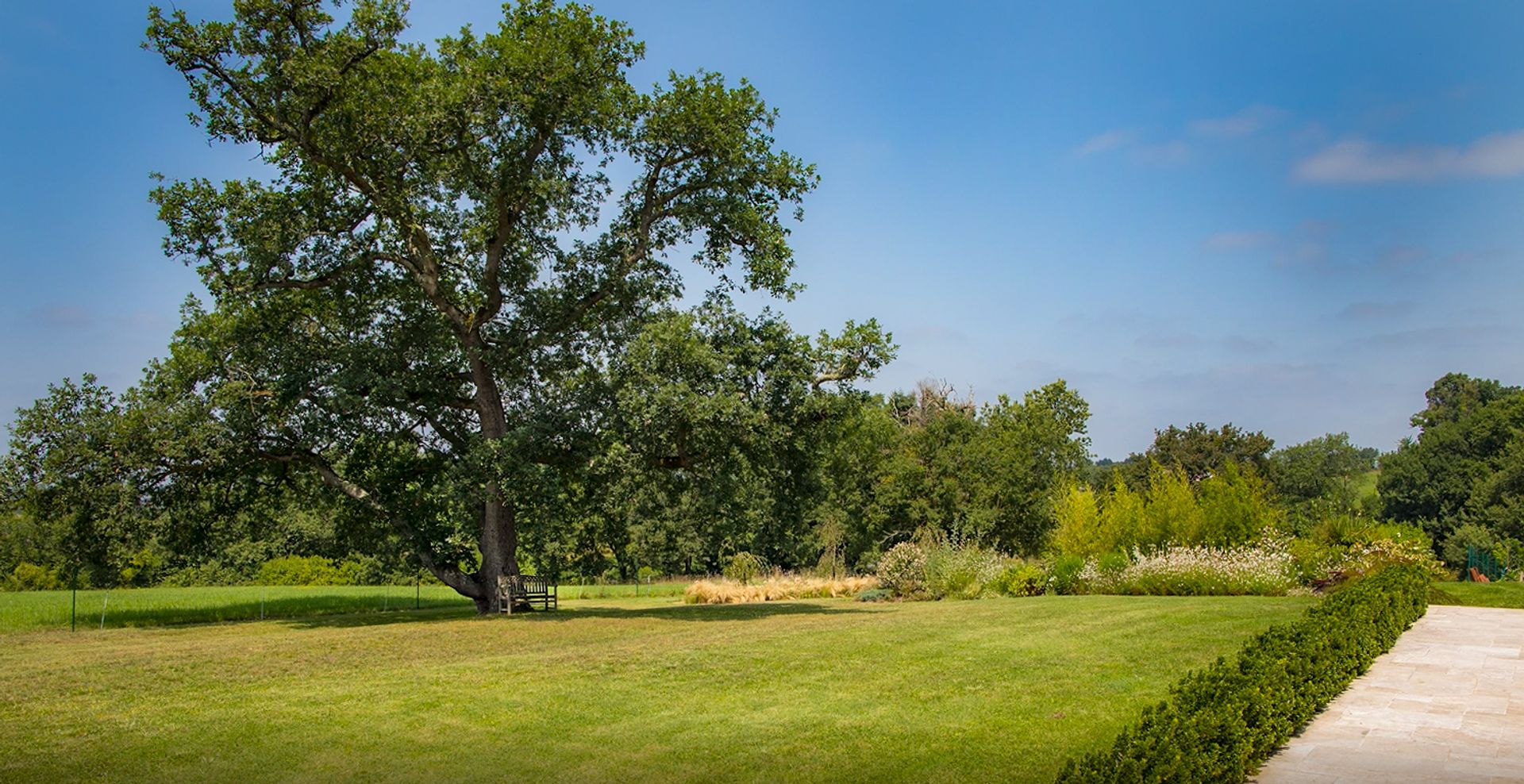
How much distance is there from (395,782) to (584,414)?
511 inches

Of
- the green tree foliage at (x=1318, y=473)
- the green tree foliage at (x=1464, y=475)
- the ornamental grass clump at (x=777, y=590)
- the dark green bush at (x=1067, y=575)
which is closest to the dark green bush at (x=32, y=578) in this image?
the ornamental grass clump at (x=777, y=590)

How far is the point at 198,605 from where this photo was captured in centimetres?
2442

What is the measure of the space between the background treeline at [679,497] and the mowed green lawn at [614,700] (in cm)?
357

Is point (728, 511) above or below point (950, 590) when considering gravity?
above

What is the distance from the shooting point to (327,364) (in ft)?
65.1

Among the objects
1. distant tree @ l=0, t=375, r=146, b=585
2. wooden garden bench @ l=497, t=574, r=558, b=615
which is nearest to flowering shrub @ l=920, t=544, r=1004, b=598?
wooden garden bench @ l=497, t=574, r=558, b=615

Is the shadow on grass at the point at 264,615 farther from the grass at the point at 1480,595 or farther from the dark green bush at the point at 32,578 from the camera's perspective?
the dark green bush at the point at 32,578

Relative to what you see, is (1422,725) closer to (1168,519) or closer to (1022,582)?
(1022,582)

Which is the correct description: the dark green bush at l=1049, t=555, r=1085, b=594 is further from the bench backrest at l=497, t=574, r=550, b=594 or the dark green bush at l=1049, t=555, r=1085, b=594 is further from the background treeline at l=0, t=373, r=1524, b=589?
the bench backrest at l=497, t=574, r=550, b=594

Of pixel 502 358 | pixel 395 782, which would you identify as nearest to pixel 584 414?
pixel 502 358

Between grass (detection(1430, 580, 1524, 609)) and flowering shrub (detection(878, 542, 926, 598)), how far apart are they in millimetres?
10385

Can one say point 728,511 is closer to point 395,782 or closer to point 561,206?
point 561,206

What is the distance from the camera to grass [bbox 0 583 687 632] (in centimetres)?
2053

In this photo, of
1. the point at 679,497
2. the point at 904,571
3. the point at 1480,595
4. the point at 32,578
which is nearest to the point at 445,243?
the point at 679,497
